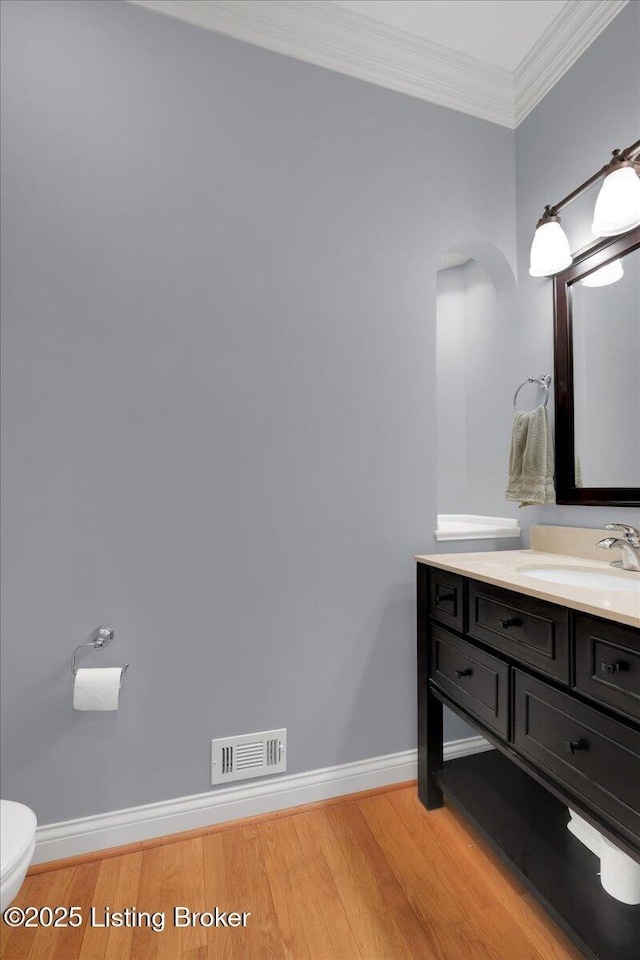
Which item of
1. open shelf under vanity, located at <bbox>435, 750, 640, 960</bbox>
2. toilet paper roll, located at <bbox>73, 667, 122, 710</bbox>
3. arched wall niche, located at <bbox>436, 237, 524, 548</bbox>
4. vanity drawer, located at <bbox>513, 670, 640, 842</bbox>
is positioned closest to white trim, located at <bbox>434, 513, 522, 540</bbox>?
arched wall niche, located at <bbox>436, 237, 524, 548</bbox>

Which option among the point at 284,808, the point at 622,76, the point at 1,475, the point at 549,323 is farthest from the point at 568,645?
the point at 622,76

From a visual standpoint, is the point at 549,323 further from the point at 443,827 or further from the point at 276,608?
the point at 443,827

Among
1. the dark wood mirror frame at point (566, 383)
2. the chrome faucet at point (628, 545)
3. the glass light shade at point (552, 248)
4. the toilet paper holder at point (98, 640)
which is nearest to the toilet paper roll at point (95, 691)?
the toilet paper holder at point (98, 640)

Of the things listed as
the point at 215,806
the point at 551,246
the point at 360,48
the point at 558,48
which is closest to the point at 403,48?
the point at 360,48

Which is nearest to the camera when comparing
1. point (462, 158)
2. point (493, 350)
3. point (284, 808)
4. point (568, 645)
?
point (568, 645)

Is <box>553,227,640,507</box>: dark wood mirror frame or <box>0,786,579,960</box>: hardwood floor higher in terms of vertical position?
<box>553,227,640,507</box>: dark wood mirror frame

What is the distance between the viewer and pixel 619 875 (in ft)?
3.78

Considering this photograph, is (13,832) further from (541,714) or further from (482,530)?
(482,530)

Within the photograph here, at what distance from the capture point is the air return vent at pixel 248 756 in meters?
1.55

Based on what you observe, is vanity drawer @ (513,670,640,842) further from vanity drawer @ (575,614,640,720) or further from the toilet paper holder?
the toilet paper holder

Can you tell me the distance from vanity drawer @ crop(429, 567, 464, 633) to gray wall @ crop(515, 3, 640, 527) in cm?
56

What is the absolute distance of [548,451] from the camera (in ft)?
5.82

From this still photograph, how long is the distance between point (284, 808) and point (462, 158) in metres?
2.50

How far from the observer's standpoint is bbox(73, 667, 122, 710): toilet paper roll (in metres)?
1.34
